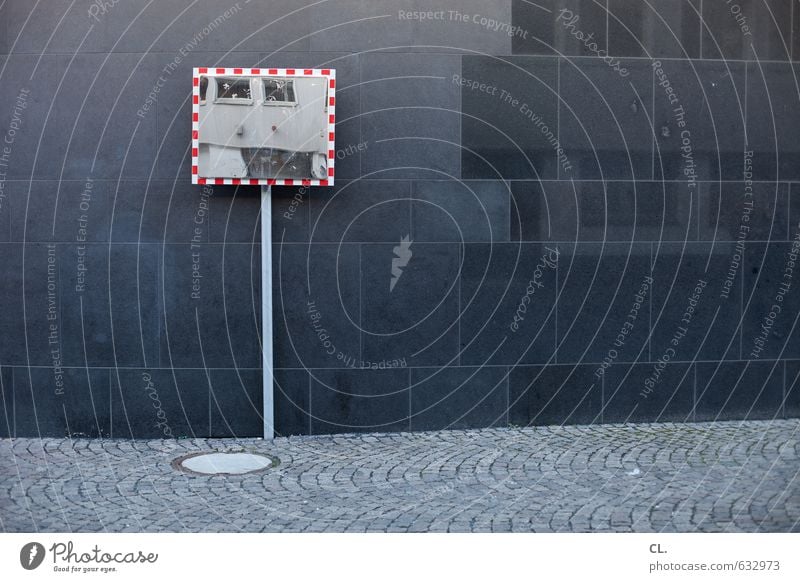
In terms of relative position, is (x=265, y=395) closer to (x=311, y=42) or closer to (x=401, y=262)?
(x=401, y=262)

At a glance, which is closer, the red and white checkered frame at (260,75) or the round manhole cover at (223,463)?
the round manhole cover at (223,463)

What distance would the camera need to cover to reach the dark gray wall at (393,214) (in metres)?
8.38

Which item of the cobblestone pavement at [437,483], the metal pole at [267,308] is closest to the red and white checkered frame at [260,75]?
the metal pole at [267,308]

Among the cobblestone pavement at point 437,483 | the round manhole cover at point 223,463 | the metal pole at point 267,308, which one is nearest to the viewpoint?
the cobblestone pavement at point 437,483

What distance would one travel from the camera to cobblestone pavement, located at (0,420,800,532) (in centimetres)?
626

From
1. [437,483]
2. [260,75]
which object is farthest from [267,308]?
[437,483]

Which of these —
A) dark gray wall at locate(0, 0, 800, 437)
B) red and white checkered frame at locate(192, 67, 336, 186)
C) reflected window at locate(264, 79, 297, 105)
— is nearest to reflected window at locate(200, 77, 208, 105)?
red and white checkered frame at locate(192, 67, 336, 186)

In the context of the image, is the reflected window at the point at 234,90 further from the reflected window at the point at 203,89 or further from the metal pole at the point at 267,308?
the metal pole at the point at 267,308

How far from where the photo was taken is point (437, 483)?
7.12 meters

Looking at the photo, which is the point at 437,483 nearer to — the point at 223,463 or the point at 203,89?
the point at 223,463

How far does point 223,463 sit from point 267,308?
1.42 metres

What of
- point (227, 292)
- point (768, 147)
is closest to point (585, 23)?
point (768, 147)

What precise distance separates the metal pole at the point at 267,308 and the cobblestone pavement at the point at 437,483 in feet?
0.87

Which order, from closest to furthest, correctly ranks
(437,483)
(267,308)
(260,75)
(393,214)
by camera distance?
(437,483) → (260,75) → (267,308) → (393,214)
